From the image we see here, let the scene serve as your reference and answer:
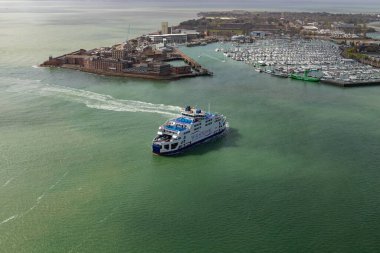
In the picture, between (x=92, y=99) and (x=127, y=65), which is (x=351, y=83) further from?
(x=92, y=99)

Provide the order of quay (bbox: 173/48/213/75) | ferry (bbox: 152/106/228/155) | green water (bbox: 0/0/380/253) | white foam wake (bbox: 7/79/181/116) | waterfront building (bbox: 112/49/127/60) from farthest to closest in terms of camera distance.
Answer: waterfront building (bbox: 112/49/127/60), quay (bbox: 173/48/213/75), white foam wake (bbox: 7/79/181/116), ferry (bbox: 152/106/228/155), green water (bbox: 0/0/380/253)

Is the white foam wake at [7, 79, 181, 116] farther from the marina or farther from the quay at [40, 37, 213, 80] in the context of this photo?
the marina

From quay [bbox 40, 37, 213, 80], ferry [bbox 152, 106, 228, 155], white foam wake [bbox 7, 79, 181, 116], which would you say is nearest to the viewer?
ferry [bbox 152, 106, 228, 155]

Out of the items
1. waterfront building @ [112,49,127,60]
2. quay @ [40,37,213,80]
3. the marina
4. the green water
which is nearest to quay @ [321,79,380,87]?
the marina

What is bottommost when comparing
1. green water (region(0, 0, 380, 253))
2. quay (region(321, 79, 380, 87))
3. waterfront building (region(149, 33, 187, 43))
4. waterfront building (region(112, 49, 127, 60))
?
green water (region(0, 0, 380, 253))

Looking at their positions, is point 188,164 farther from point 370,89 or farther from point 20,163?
point 370,89
